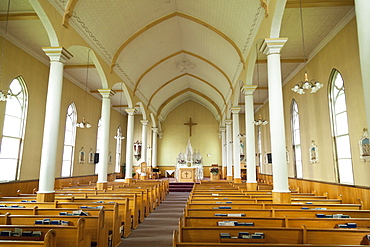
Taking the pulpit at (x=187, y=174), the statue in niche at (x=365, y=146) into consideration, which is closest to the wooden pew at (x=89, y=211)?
the statue in niche at (x=365, y=146)

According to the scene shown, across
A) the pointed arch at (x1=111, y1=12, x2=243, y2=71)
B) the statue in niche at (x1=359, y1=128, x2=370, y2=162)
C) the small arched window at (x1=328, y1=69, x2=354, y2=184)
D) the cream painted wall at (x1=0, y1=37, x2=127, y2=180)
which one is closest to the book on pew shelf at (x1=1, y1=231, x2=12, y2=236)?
the cream painted wall at (x1=0, y1=37, x2=127, y2=180)

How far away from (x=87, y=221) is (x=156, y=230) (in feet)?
9.02

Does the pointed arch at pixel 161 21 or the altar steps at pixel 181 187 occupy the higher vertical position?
the pointed arch at pixel 161 21

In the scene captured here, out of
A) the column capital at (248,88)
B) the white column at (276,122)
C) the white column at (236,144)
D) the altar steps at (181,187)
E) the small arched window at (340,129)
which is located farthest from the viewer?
the altar steps at (181,187)

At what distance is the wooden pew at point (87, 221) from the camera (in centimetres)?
408

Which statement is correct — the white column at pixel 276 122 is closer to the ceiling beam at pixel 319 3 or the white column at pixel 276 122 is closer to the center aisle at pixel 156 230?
the ceiling beam at pixel 319 3

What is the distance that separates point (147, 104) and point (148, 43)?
20.1ft

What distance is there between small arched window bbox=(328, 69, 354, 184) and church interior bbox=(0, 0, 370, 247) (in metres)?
0.05

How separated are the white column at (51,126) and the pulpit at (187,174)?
35.8 feet

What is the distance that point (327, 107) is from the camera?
910 cm

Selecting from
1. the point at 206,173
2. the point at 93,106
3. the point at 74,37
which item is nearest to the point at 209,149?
the point at 206,173

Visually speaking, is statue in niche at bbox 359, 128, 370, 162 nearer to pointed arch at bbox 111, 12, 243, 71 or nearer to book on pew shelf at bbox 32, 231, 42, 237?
pointed arch at bbox 111, 12, 243, 71

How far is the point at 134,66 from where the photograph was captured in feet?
41.8

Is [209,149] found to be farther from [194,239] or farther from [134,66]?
[194,239]
